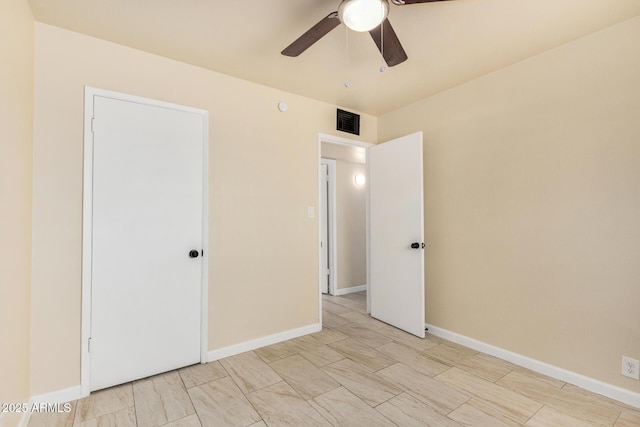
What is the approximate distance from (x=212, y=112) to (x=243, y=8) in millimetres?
961

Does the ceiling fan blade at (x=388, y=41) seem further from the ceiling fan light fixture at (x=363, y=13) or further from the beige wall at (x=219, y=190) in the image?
the beige wall at (x=219, y=190)

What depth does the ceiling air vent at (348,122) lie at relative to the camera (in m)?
3.29

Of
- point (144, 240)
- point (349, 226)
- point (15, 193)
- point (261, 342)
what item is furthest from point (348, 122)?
point (15, 193)

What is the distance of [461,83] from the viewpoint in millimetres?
2750

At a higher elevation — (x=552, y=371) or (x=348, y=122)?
(x=348, y=122)

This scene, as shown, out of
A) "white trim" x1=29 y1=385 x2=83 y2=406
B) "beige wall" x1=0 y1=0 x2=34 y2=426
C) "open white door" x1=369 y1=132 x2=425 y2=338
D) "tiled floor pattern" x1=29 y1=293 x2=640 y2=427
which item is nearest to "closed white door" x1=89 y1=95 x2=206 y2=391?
"white trim" x1=29 y1=385 x2=83 y2=406

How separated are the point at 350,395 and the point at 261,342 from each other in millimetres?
1061

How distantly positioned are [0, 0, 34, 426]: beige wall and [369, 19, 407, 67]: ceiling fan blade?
1836 millimetres

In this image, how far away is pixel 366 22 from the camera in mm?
1453

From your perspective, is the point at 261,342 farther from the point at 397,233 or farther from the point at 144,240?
the point at 397,233

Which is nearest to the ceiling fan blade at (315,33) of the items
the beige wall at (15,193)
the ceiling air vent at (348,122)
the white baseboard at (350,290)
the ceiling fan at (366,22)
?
the ceiling fan at (366,22)

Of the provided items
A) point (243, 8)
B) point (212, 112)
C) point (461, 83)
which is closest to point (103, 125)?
point (212, 112)

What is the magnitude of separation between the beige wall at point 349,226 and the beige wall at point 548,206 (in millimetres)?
1800

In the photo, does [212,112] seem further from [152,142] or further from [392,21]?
[392,21]
